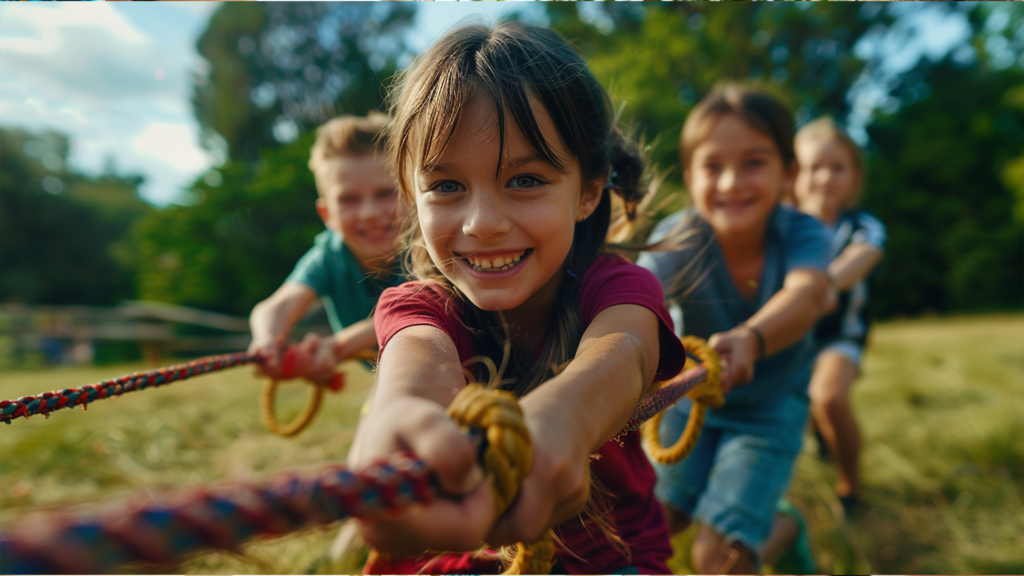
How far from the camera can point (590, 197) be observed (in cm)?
151

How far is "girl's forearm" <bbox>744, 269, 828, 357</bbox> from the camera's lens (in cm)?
209

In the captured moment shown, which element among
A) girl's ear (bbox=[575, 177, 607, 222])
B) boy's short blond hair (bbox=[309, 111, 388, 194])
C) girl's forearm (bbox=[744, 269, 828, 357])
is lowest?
girl's forearm (bbox=[744, 269, 828, 357])

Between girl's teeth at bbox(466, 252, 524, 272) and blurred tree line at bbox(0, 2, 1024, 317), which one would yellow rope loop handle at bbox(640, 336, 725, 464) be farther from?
blurred tree line at bbox(0, 2, 1024, 317)

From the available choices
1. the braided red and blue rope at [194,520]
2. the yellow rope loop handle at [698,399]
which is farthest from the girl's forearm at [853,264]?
the braided red and blue rope at [194,520]

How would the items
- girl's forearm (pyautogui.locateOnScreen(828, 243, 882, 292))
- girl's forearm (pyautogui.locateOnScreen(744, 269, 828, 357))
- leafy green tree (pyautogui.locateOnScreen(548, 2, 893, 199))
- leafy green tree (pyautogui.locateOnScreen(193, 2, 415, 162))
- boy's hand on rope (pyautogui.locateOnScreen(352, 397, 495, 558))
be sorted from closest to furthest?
boy's hand on rope (pyautogui.locateOnScreen(352, 397, 495, 558)) → girl's forearm (pyautogui.locateOnScreen(744, 269, 828, 357)) → girl's forearm (pyautogui.locateOnScreen(828, 243, 882, 292)) → leafy green tree (pyautogui.locateOnScreen(548, 2, 893, 199)) → leafy green tree (pyautogui.locateOnScreen(193, 2, 415, 162))

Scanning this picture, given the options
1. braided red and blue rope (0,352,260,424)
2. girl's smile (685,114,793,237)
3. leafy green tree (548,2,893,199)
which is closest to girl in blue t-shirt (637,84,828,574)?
girl's smile (685,114,793,237)

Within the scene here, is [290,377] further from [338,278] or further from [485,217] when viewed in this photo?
[485,217]

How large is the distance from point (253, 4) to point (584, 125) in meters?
23.1

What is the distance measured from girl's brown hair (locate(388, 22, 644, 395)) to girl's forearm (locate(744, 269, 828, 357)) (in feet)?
2.86

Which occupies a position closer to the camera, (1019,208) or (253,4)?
(1019,208)

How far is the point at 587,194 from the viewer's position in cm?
148

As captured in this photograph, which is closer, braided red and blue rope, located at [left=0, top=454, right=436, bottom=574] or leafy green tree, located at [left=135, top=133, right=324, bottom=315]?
braided red and blue rope, located at [left=0, top=454, right=436, bottom=574]

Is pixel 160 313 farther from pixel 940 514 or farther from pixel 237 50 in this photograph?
pixel 940 514

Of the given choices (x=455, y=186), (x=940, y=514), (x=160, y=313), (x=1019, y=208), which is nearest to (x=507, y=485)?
(x=455, y=186)
